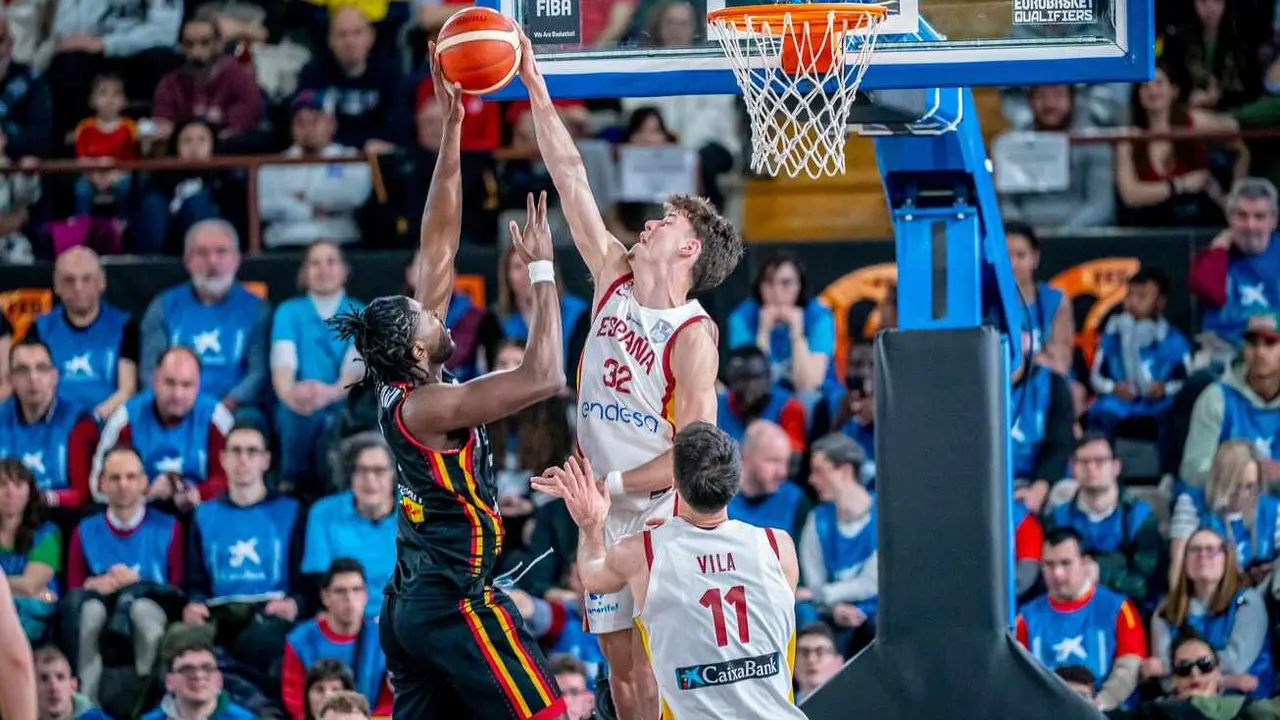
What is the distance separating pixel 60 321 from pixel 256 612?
113 inches

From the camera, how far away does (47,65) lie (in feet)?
52.0

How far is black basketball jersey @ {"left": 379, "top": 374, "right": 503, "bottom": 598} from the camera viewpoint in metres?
7.20

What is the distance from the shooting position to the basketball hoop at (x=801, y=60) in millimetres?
7598

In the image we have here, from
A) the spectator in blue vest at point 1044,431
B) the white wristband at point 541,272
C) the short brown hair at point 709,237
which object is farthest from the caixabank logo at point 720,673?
the spectator in blue vest at point 1044,431

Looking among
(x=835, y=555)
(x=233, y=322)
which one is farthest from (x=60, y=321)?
(x=835, y=555)

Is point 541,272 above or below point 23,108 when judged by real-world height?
below

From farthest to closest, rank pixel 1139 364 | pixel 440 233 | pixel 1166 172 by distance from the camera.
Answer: pixel 1166 172 → pixel 1139 364 → pixel 440 233

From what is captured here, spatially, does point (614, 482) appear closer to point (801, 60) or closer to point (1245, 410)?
point (801, 60)

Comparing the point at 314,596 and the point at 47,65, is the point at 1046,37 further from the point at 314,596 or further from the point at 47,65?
the point at 47,65

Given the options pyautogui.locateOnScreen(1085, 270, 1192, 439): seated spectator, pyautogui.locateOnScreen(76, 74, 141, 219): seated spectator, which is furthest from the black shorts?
pyautogui.locateOnScreen(76, 74, 141, 219): seated spectator

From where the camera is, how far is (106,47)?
15.9 m

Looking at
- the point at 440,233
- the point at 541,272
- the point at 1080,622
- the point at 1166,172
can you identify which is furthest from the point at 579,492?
the point at 1166,172

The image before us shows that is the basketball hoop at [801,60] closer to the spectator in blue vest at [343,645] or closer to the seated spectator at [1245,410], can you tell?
the spectator in blue vest at [343,645]

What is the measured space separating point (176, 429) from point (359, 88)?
11.0 ft
